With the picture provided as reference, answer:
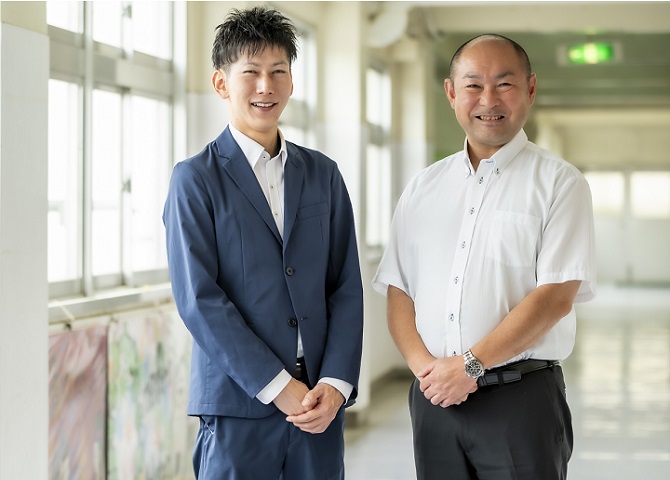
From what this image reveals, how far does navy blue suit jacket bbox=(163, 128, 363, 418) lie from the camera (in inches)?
77.6

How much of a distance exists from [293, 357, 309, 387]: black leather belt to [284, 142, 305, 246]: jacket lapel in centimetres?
28

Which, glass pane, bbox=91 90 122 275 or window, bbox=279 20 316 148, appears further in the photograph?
window, bbox=279 20 316 148

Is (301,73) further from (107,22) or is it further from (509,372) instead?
(509,372)

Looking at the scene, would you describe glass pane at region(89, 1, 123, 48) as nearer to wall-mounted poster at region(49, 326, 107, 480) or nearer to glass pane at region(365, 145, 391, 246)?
wall-mounted poster at region(49, 326, 107, 480)

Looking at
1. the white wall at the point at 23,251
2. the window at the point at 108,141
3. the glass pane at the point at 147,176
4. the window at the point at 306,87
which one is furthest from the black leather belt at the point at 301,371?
the window at the point at 306,87

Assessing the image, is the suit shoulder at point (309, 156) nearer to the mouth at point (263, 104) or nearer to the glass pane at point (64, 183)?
the mouth at point (263, 104)

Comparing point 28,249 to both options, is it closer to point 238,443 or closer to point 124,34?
point 238,443

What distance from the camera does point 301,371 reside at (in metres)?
2.10

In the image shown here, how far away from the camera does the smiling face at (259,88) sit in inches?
82.1

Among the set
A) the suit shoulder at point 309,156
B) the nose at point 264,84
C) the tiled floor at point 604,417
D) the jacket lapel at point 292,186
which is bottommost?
the tiled floor at point 604,417

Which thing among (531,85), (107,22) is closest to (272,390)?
(531,85)

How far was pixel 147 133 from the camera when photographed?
431 cm

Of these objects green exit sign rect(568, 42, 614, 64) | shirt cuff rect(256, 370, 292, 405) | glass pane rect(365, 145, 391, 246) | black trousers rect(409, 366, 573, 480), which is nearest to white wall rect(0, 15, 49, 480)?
shirt cuff rect(256, 370, 292, 405)

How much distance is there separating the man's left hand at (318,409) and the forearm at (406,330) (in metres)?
0.21
